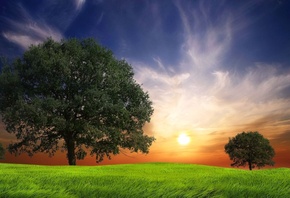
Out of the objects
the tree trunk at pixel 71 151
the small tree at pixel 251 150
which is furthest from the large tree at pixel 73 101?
the small tree at pixel 251 150

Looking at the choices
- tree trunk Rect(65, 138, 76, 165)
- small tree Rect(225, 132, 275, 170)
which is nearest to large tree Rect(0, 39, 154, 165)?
tree trunk Rect(65, 138, 76, 165)

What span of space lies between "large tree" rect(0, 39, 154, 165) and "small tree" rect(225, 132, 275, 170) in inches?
1220

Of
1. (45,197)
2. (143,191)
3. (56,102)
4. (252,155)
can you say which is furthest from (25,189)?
(252,155)

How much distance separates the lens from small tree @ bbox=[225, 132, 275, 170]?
60.2m

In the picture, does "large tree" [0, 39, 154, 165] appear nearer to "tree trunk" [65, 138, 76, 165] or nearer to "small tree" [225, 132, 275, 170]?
"tree trunk" [65, 138, 76, 165]

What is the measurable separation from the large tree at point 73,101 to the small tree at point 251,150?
3098 cm

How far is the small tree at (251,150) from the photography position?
60188 mm

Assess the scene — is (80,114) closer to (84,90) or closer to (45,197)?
(84,90)

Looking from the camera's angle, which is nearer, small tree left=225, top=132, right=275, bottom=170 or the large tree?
the large tree

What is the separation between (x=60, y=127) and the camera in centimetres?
3094

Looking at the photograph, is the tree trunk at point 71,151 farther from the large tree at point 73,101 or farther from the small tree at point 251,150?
the small tree at point 251,150

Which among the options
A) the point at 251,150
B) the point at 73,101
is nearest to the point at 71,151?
the point at 73,101

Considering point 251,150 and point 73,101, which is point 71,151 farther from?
point 251,150

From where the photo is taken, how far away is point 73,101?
104ft
